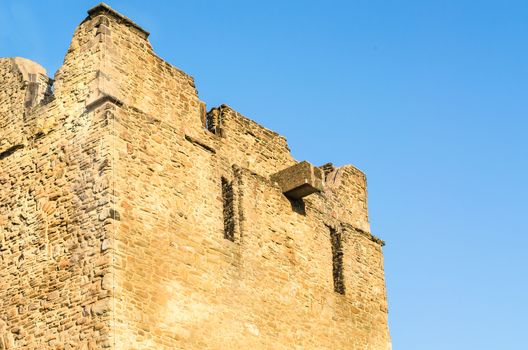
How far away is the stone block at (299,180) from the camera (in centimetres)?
1527

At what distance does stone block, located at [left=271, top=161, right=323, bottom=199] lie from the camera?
1527 centimetres

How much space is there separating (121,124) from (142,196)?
38.7 inches

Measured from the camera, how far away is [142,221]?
12.7 metres

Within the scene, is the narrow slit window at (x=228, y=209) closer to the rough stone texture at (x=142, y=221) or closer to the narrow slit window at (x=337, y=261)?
the rough stone texture at (x=142, y=221)

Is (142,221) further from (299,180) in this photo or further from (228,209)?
(299,180)

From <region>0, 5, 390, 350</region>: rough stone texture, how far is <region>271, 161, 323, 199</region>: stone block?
0.14 meters

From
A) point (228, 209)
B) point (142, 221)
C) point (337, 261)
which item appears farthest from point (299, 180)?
point (142, 221)

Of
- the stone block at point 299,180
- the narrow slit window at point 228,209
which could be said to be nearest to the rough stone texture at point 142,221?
the narrow slit window at point 228,209

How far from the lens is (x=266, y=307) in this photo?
14172 millimetres

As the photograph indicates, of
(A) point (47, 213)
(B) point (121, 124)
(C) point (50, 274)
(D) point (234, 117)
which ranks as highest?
(D) point (234, 117)

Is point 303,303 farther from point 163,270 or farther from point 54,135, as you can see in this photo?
point 54,135

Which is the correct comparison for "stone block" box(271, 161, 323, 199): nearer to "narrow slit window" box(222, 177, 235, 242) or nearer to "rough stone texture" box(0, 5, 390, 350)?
"rough stone texture" box(0, 5, 390, 350)

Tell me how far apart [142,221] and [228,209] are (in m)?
1.97

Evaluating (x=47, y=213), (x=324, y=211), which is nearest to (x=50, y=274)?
(x=47, y=213)
